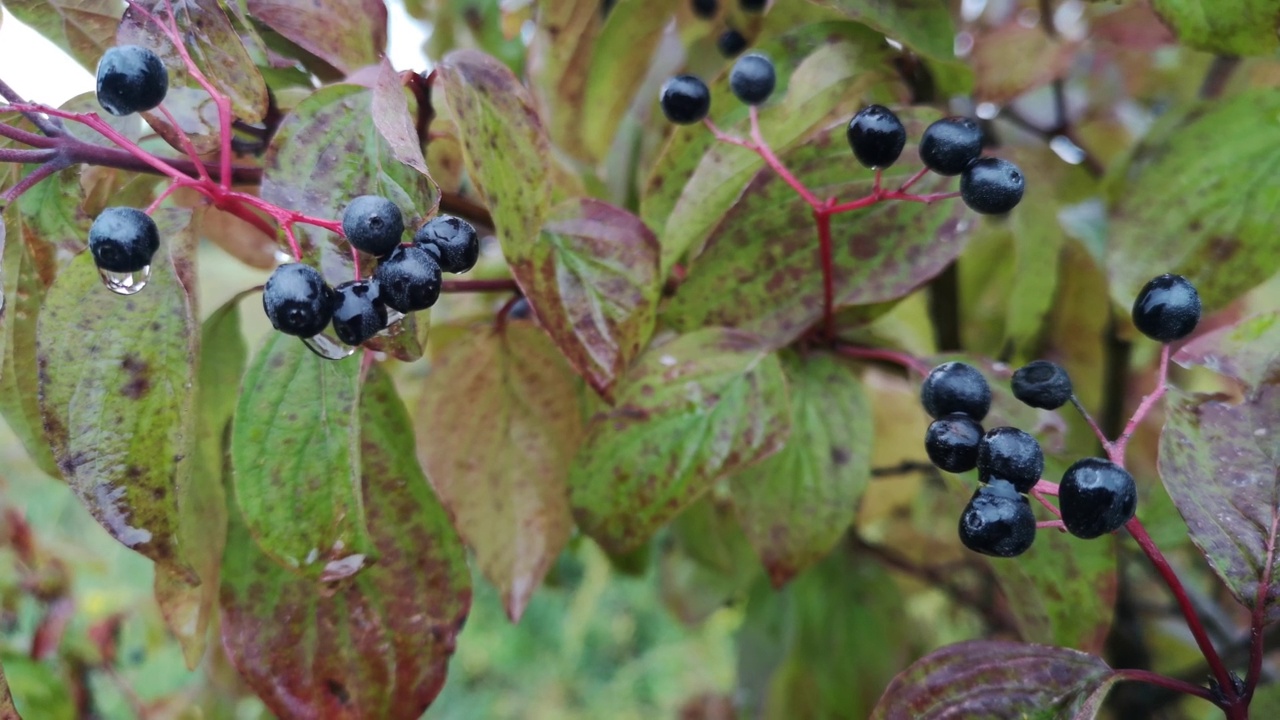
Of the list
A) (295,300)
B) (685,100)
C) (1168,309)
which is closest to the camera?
(295,300)

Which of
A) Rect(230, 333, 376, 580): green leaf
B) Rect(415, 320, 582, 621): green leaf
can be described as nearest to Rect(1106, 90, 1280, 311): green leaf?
Rect(415, 320, 582, 621): green leaf

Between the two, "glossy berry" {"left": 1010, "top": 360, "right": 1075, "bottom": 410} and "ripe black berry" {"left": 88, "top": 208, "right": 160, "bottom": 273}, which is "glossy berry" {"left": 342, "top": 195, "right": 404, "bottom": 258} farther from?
"glossy berry" {"left": 1010, "top": 360, "right": 1075, "bottom": 410}

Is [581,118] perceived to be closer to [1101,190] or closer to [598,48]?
[598,48]

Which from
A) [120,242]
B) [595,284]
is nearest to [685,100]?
[595,284]

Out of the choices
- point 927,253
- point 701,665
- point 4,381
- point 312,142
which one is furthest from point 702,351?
point 701,665

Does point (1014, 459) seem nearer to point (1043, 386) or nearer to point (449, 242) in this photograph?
point (1043, 386)

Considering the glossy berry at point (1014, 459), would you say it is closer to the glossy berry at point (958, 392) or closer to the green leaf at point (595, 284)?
the glossy berry at point (958, 392)

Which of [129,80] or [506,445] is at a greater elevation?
[129,80]
